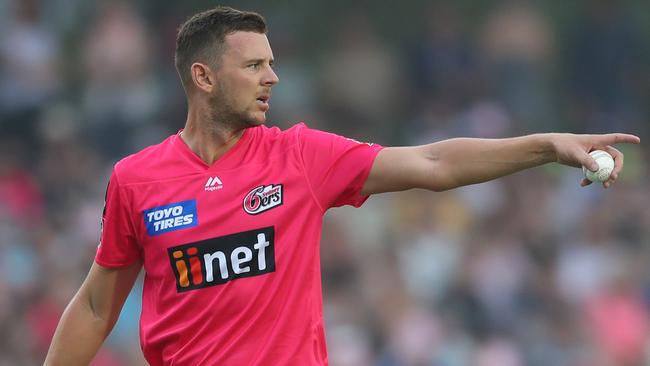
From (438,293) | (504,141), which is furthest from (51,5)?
(504,141)

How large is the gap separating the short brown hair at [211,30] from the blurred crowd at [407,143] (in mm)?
5197

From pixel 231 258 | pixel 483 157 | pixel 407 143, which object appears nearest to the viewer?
pixel 483 157

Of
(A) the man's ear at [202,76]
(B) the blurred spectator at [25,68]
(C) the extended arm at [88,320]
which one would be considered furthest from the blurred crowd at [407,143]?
(A) the man's ear at [202,76]

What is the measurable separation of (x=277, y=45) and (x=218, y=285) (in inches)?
328

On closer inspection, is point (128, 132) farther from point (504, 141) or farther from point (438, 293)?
point (504, 141)

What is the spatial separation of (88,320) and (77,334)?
0.24ft

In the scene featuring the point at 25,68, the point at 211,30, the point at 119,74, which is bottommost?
the point at 211,30

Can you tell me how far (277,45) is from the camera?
13125mm

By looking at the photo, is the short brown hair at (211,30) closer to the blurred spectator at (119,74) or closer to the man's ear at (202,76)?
the man's ear at (202,76)

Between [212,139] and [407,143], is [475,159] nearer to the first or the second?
[212,139]

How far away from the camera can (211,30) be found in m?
5.16

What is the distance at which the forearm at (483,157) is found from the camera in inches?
187

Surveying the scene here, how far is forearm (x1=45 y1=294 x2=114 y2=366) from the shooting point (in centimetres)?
539

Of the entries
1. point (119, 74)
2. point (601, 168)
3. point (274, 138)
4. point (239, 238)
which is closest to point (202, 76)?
point (274, 138)
